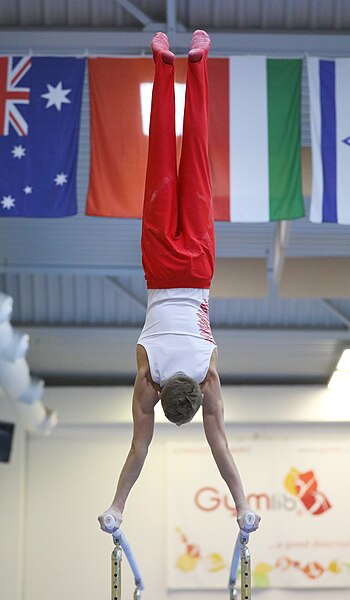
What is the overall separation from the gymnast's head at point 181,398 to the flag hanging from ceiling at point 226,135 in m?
3.59

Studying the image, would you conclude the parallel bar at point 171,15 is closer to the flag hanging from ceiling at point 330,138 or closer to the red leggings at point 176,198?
the flag hanging from ceiling at point 330,138

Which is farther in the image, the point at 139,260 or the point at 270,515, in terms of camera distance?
the point at 270,515

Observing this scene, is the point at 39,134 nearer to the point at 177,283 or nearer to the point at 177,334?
the point at 177,283

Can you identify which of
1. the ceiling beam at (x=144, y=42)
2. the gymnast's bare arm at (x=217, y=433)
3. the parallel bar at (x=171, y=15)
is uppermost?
the parallel bar at (x=171, y=15)

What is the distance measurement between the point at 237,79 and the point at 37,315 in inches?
232

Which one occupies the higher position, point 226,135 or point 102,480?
point 226,135

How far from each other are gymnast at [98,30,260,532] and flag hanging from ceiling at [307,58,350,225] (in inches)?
116

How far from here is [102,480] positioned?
13.7 m

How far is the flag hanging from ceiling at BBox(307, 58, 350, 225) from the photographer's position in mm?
7898

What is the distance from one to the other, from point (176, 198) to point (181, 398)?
117 cm

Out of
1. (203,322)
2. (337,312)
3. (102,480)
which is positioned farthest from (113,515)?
(102,480)

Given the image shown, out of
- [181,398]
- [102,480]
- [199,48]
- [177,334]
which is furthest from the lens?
[102,480]

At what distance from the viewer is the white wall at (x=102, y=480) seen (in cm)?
1339

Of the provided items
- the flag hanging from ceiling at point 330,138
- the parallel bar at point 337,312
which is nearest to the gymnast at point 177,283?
the flag hanging from ceiling at point 330,138
